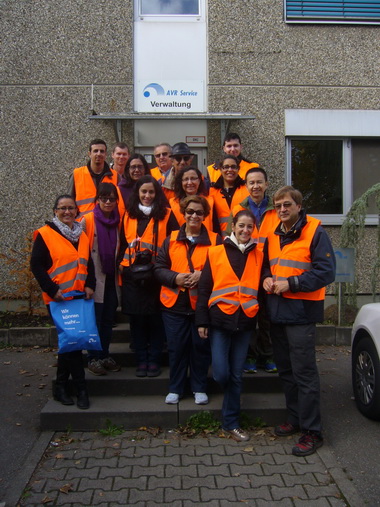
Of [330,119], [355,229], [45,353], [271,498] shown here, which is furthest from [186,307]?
[330,119]

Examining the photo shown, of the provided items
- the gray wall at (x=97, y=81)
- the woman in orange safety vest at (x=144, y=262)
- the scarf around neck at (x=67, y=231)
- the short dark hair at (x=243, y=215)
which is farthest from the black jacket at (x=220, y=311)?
the gray wall at (x=97, y=81)

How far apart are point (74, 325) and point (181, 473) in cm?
151

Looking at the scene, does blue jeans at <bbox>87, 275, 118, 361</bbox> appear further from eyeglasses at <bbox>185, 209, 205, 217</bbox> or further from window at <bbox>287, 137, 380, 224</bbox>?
window at <bbox>287, 137, 380, 224</bbox>

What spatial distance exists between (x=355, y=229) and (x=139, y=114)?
3562mm

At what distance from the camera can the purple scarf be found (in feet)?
16.2

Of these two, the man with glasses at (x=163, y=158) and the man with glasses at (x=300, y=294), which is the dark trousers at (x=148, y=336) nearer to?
the man with glasses at (x=300, y=294)

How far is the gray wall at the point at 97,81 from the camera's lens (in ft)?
26.1

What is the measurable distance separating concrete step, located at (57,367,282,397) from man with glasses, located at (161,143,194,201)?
1.91 meters

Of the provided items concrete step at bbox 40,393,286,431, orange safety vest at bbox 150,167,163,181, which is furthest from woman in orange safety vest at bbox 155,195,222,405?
orange safety vest at bbox 150,167,163,181

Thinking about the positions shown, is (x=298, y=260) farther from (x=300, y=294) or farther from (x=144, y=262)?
(x=144, y=262)

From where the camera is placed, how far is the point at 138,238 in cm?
481

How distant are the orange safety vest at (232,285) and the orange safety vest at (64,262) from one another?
3.98 feet


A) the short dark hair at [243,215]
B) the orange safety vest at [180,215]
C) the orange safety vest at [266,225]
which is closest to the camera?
the short dark hair at [243,215]

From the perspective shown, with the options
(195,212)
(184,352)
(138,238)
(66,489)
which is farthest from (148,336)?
(66,489)
